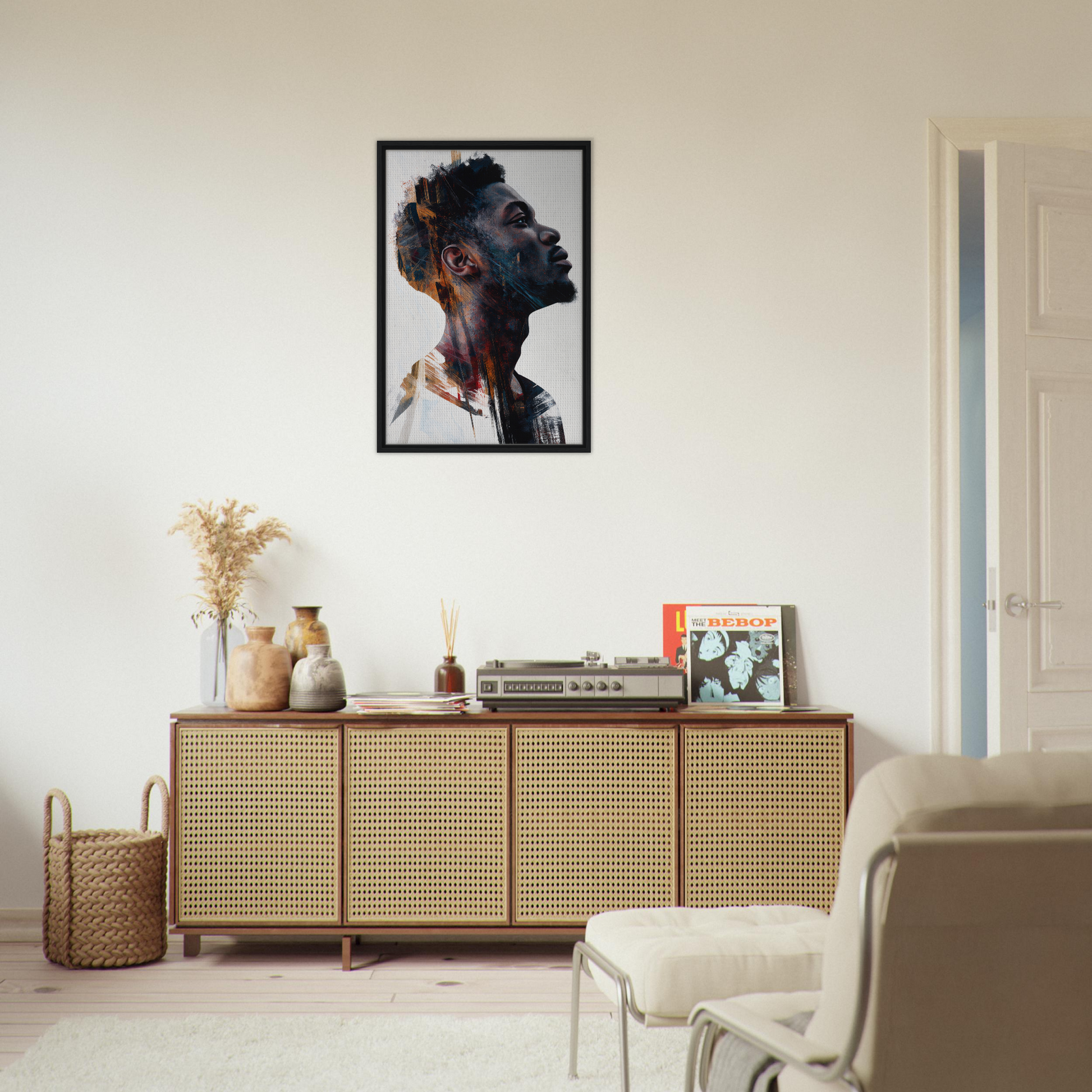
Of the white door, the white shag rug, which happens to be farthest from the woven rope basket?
the white door

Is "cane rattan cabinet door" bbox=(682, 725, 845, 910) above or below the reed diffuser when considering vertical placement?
below

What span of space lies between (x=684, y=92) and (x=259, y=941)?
3182 mm

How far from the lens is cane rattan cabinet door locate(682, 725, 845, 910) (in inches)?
119

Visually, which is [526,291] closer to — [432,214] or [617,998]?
[432,214]

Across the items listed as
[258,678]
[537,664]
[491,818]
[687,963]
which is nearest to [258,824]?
[258,678]

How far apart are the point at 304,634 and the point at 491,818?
832 millimetres

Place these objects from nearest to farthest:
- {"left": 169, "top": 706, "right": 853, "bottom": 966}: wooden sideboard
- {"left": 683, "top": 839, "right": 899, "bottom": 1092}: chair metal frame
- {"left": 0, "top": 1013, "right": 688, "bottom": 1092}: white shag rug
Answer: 1. {"left": 683, "top": 839, "right": 899, "bottom": 1092}: chair metal frame
2. {"left": 0, "top": 1013, "right": 688, "bottom": 1092}: white shag rug
3. {"left": 169, "top": 706, "right": 853, "bottom": 966}: wooden sideboard

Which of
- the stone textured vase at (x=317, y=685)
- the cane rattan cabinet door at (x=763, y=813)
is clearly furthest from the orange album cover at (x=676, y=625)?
the stone textured vase at (x=317, y=685)

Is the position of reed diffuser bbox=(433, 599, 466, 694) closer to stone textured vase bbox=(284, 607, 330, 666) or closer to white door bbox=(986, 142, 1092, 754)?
stone textured vase bbox=(284, 607, 330, 666)

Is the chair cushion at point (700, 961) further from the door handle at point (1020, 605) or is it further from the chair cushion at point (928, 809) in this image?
the door handle at point (1020, 605)

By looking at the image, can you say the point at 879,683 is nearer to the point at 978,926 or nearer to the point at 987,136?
the point at 987,136

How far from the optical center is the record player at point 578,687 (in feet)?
10.1

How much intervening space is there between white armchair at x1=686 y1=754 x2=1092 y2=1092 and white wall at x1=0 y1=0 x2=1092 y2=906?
2174mm

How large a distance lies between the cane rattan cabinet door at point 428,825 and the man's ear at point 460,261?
60.5 inches
